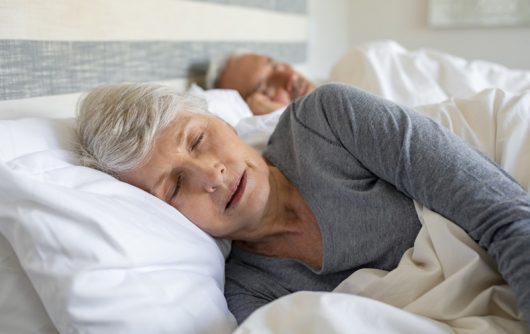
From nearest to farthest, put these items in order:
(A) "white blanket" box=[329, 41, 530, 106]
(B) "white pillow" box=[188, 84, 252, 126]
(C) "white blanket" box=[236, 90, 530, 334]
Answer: (C) "white blanket" box=[236, 90, 530, 334]
(B) "white pillow" box=[188, 84, 252, 126]
(A) "white blanket" box=[329, 41, 530, 106]

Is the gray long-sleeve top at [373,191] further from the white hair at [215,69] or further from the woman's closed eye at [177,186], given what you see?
the white hair at [215,69]

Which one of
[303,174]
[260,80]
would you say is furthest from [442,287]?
[260,80]

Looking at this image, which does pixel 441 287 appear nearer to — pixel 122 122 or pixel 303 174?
pixel 303 174

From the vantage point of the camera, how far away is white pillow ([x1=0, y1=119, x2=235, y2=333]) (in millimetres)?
684

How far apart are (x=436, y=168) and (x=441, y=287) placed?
174 mm

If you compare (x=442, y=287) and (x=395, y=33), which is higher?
(x=395, y=33)

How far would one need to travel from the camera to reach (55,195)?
28.1 inches

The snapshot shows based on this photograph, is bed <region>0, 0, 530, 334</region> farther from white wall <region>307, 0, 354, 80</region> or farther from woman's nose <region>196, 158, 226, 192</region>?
white wall <region>307, 0, 354, 80</region>

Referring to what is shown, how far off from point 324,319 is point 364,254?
0.27m

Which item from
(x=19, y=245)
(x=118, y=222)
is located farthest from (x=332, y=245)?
(x=19, y=245)

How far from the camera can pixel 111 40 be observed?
1.19 meters

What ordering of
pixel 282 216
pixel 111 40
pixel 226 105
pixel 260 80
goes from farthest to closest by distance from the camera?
pixel 260 80 < pixel 226 105 < pixel 111 40 < pixel 282 216

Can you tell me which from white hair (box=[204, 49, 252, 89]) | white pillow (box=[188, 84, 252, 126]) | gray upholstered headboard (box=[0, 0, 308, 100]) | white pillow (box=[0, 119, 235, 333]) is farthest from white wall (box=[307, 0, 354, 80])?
white pillow (box=[0, 119, 235, 333])

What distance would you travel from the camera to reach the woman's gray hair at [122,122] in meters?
0.88
